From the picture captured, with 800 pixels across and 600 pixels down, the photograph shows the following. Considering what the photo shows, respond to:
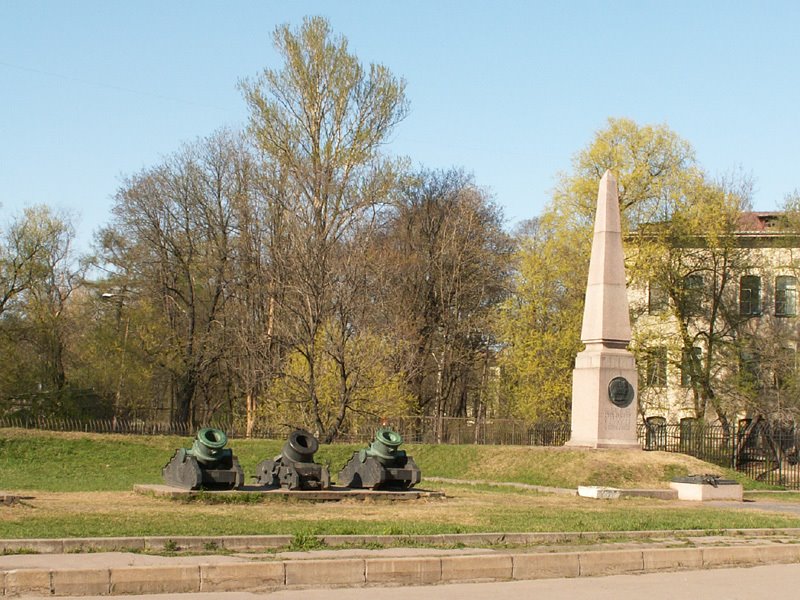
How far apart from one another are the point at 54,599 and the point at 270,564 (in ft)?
7.03

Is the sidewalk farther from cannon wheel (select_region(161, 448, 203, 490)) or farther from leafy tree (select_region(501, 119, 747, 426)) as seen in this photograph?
leafy tree (select_region(501, 119, 747, 426))

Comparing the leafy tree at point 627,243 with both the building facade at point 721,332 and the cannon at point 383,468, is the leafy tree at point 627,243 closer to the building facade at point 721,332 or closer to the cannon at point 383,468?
the building facade at point 721,332

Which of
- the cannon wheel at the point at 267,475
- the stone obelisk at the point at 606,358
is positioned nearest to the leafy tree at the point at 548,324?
the stone obelisk at the point at 606,358

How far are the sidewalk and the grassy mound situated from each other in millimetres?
11695

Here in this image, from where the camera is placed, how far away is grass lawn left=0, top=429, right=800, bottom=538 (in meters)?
15.0

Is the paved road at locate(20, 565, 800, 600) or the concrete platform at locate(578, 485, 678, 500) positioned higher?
the paved road at locate(20, 565, 800, 600)

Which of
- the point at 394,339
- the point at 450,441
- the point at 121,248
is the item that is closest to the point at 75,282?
the point at 121,248

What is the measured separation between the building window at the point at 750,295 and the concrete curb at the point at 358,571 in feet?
130

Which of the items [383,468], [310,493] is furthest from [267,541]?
[383,468]

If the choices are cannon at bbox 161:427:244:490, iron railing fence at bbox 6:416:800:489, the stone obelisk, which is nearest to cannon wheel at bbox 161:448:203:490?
cannon at bbox 161:427:244:490

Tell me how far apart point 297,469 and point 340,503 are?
4.08 ft

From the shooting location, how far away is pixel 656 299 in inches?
1909

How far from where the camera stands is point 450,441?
41.8m

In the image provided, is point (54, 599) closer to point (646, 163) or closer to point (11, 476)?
point (11, 476)
